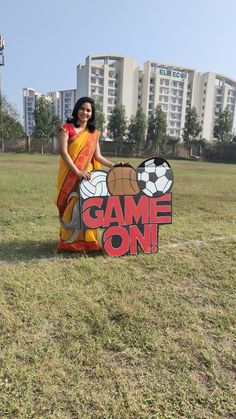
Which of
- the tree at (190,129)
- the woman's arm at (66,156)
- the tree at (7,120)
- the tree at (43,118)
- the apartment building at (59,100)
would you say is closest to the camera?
the woman's arm at (66,156)

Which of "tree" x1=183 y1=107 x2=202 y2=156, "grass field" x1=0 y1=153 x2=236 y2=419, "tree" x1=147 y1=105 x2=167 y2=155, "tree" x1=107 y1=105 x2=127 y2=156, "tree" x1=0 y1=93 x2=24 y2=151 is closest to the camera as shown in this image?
"grass field" x1=0 y1=153 x2=236 y2=419

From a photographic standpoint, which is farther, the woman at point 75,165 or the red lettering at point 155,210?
the red lettering at point 155,210

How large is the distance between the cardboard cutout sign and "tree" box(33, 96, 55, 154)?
38133 millimetres

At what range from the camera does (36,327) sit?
2240 mm

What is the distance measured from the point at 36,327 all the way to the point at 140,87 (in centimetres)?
7068

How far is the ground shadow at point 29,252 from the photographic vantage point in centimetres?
357

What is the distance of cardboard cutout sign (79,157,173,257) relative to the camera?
3.50 metres

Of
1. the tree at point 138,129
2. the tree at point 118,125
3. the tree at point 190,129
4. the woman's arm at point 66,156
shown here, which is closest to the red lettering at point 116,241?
the woman's arm at point 66,156

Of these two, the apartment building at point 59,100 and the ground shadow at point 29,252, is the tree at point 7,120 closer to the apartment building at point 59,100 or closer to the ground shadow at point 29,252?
the ground shadow at point 29,252

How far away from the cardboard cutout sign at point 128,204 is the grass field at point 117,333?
0.21m

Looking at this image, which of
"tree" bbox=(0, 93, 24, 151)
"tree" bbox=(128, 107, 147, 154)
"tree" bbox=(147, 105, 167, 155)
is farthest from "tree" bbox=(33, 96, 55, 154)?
"tree" bbox=(147, 105, 167, 155)

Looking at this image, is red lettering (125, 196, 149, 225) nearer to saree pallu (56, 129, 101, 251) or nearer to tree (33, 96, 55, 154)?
saree pallu (56, 129, 101, 251)

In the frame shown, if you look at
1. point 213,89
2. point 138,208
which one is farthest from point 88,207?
point 213,89

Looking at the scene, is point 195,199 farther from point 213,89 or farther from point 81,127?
point 213,89
